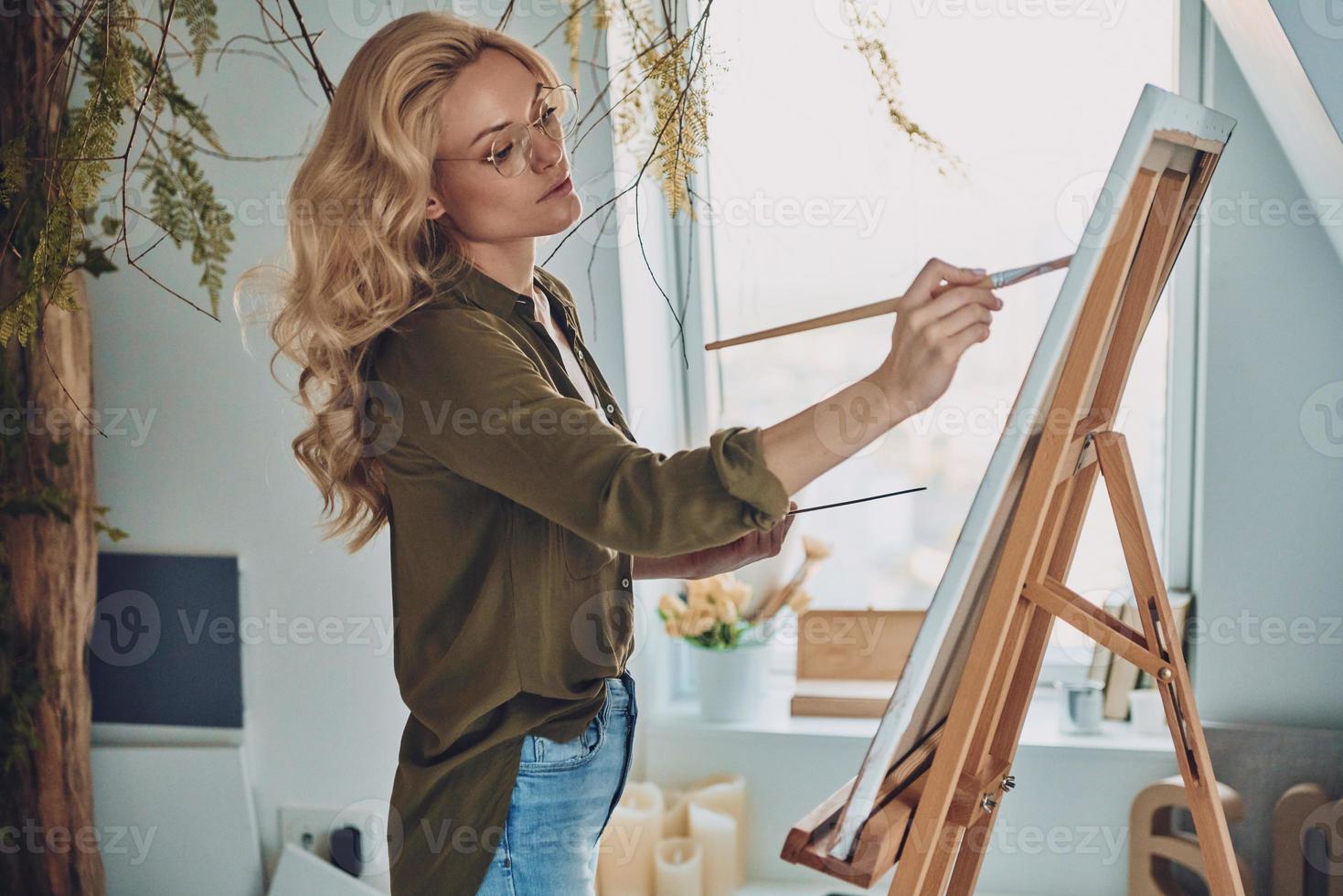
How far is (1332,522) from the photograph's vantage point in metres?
1.88

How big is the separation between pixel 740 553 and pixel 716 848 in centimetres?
95

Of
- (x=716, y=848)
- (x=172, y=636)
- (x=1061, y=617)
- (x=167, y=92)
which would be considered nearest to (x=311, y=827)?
(x=172, y=636)

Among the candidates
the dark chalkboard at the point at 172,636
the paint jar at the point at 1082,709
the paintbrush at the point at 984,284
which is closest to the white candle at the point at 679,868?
the paint jar at the point at 1082,709

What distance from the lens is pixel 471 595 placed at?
43.7 inches

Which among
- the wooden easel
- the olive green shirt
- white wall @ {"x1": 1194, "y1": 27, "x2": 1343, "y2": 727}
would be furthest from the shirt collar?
white wall @ {"x1": 1194, "y1": 27, "x2": 1343, "y2": 727}

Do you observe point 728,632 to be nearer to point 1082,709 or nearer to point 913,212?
point 1082,709

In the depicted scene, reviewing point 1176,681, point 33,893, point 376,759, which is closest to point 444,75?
point 1176,681

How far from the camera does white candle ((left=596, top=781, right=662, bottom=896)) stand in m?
2.04

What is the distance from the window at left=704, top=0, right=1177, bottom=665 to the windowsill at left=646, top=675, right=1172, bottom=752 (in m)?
0.11

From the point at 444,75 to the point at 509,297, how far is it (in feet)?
0.71

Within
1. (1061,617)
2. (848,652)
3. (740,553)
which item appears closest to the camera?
(1061,617)

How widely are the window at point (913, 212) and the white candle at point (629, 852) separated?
1.60ft

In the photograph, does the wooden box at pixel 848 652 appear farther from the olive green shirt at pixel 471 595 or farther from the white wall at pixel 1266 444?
the olive green shirt at pixel 471 595

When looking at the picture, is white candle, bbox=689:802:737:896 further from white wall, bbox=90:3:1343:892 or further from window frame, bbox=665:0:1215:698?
window frame, bbox=665:0:1215:698
